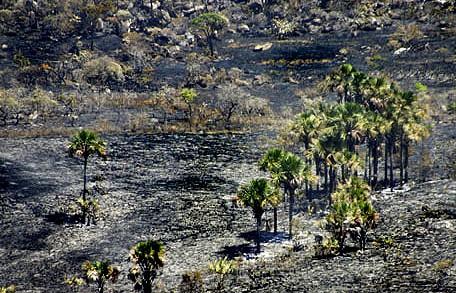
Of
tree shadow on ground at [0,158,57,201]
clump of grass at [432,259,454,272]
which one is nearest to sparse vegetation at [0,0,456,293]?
tree shadow on ground at [0,158,57,201]

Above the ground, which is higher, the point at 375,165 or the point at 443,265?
the point at 375,165

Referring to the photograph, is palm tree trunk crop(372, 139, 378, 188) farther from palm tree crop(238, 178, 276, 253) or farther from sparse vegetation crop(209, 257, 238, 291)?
sparse vegetation crop(209, 257, 238, 291)

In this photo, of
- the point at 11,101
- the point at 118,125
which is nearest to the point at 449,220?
the point at 118,125

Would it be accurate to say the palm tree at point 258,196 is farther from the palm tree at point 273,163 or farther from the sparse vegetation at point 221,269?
the sparse vegetation at point 221,269

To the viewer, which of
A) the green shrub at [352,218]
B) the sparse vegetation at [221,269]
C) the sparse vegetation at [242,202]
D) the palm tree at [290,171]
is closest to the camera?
the sparse vegetation at [221,269]

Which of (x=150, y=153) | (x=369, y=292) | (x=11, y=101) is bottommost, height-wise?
(x=369, y=292)

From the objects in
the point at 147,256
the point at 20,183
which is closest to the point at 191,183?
the point at 20,183

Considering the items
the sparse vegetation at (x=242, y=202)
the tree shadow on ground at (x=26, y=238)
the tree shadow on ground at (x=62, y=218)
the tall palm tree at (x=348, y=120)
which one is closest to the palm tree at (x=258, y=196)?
the sparse vegetation at (x=242, y=202)

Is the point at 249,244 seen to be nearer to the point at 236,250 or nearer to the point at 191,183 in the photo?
the point at 236,250

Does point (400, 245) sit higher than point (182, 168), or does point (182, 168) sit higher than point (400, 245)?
point (182, 168)

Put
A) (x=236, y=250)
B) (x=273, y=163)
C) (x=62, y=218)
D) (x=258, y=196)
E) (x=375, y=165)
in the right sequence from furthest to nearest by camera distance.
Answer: (x=375, y=165) → (x=62, y=218) → (x=273, y=163) → (x=236, y=250) → (x=258, y=196)

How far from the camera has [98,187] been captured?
131 m

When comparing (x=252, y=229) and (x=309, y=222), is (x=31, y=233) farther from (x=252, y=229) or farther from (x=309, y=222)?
(x=309, y=222)

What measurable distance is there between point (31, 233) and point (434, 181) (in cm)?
7354
